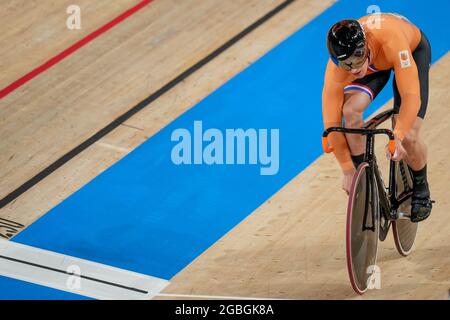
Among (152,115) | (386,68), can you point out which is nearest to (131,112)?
(152,115)

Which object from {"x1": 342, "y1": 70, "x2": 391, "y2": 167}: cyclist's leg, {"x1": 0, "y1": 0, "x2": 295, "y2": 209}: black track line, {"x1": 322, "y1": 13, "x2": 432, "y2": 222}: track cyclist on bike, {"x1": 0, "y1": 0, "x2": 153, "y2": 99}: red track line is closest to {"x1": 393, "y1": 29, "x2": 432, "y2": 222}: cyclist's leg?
{"x1": 322, "y1": 13, "x2": 432, "y2": 222}: track cyclist on bike

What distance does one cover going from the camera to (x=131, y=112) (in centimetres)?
729

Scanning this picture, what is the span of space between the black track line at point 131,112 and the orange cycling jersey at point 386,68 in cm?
199

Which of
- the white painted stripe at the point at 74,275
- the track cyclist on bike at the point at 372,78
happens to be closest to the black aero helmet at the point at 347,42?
the track cyclist on bike at the point at 372,78

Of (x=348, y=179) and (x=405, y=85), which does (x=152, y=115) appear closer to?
(x=348, y=179)

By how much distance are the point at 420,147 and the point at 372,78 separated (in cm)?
45

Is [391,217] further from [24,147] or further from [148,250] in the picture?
[24,147]

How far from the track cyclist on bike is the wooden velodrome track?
599 mm

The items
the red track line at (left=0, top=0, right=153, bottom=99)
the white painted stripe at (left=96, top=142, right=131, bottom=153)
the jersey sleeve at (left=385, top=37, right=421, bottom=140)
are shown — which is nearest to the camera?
the jersey sleeve at (left=385, top=37, right=421, bottom=140)

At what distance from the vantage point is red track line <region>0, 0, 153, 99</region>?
755 cm

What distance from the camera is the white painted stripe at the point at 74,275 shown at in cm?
577

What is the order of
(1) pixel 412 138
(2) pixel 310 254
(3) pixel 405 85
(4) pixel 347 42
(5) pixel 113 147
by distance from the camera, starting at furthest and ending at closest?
1. (5) pixel 113 147
2. (2) pixel 310 254
3. (1) pixel 412 138
4. (3) pixel 405 85
5. (4) pixel 347 42

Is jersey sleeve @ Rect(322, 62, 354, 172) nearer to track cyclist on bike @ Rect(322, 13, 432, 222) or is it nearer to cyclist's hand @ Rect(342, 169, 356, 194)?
track cyclist on bike @ Rect(322, 13, 432, 222)

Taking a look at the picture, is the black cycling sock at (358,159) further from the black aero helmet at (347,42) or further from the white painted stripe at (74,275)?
the white painted stripe at (74,275)
